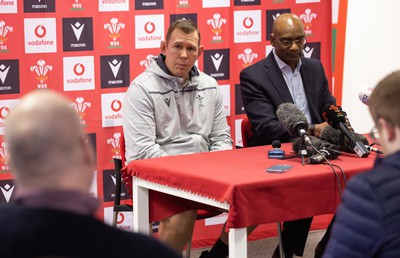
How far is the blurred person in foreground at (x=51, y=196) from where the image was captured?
4.17ft

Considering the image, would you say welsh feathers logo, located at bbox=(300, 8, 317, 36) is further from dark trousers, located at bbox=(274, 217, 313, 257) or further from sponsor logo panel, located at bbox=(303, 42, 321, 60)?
dark trousers, located at bbox=(274, 217, 313, 257)

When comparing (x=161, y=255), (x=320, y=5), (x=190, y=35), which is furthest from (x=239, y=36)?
(x=161, y=255)

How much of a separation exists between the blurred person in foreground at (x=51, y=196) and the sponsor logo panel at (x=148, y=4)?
406 cm

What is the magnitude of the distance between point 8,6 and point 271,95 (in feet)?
5.79

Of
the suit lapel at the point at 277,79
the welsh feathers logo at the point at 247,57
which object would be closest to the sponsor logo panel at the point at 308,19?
the welsh feathers logo at the point at 247,57

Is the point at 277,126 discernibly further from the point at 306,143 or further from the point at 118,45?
the point at 118,45

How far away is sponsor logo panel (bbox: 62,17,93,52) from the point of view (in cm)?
516

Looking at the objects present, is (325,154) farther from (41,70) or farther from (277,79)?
(41,70)

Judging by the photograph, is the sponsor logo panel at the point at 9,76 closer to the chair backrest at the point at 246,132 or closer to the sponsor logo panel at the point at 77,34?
the sponsor logo panel at the point at 77,34

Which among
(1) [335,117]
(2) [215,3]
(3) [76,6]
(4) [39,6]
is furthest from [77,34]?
(1) [335,117]

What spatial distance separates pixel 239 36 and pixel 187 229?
2002 millimetres

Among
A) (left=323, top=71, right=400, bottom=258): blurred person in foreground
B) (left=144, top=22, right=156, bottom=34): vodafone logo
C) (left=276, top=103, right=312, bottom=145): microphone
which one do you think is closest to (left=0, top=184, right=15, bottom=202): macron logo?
(left=144, top=22, right=156, bottom=34): vodafone logo

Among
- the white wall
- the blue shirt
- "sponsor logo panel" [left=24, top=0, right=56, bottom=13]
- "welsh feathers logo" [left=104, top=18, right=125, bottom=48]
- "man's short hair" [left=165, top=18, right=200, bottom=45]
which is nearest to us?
"man's short hair" [left=165, top=18, right=200, bottom=45]

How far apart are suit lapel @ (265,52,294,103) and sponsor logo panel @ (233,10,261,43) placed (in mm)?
729
